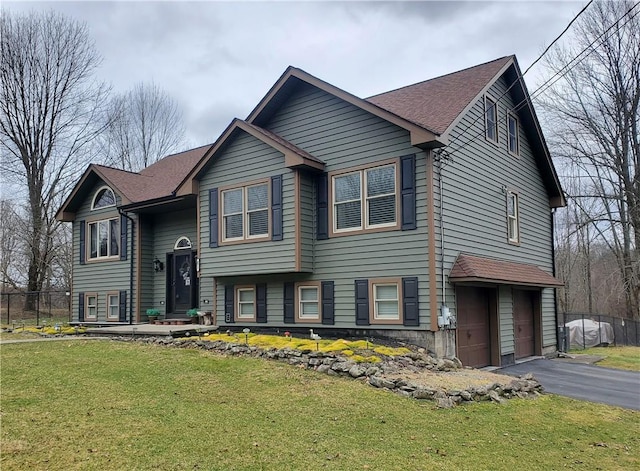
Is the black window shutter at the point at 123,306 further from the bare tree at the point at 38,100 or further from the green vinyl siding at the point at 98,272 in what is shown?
the bare tree at the point at 38,100

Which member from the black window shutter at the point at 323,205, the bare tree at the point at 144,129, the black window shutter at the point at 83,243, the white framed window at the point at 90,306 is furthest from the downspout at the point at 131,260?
the bare tree at the point at 144,129

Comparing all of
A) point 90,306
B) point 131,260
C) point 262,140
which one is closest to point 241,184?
point 262,140

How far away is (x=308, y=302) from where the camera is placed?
13.5 metres

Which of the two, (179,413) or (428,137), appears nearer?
(179,413)

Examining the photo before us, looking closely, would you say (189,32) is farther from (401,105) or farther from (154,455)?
(154,455)

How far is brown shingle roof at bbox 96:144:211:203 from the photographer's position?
18078mm

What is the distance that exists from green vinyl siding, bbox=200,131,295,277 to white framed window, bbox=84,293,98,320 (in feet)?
22.8

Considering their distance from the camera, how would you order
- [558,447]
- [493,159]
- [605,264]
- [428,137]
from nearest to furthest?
[558,447], [428,137], [493,159], [605,264]

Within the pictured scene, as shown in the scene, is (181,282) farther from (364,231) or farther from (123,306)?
(364,231)

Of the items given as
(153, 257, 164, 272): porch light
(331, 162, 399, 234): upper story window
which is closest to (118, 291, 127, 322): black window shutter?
(153, 257, 164, 272): porch light

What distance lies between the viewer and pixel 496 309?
13.7 meters

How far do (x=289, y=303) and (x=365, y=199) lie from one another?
3.31m

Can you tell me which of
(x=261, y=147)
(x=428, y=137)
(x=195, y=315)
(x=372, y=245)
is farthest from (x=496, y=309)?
(x=195, y=315)

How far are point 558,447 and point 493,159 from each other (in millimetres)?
9490
